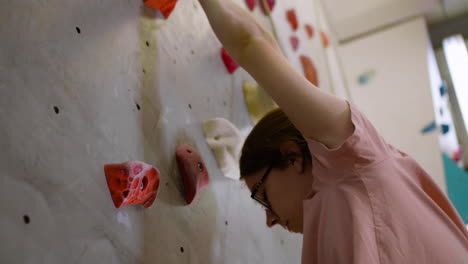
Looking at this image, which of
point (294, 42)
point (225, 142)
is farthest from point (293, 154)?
point (294, 42)

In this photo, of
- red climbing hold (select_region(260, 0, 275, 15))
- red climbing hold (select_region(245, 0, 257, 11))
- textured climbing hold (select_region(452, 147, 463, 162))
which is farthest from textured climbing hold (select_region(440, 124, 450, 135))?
red climbing hold (select_region(245, 0, 257, 11))

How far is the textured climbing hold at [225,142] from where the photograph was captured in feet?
3.49

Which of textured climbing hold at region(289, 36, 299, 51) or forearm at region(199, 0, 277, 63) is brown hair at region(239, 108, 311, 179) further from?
textured climbing hold at region(289, 36, 299, 51)

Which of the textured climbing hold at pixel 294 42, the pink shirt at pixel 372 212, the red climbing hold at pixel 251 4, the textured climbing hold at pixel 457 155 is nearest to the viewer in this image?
the pink shirt at pixel 372 212

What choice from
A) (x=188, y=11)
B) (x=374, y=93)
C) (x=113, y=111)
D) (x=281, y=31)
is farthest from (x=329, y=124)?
(x=374, y=93)

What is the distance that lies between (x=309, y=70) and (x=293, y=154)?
1.18 meters

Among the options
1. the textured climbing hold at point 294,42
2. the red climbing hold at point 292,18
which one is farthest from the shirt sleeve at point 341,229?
the red climbing hold at point 292,18

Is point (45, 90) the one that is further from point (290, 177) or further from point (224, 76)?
point (224, 76)

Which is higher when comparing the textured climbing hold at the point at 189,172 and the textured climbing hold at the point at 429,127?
the textured climbing hold at the point at 429,127

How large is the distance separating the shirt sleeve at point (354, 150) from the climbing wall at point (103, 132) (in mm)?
297

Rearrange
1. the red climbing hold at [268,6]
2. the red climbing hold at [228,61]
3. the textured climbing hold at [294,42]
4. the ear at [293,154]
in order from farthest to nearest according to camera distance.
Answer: the textured climbing hold at [294,42] < the red climbing hold at [268,6] < the red climbing hold at [228,61] < the ear at [293,154]

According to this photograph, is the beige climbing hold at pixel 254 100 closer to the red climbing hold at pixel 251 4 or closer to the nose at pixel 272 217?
the red climbing hold at pixel 251 4

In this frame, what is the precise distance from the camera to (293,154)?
0.84 m

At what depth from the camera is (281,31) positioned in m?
1.78
